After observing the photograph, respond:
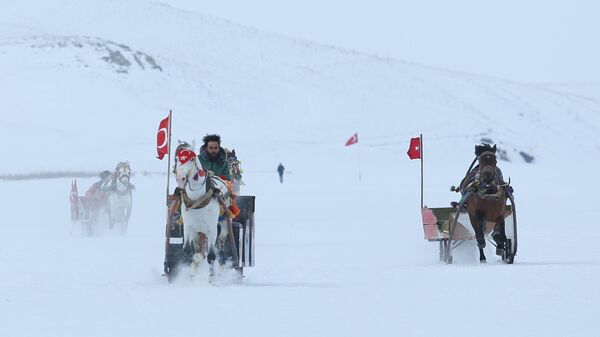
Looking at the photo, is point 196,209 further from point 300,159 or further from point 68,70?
point 68,70

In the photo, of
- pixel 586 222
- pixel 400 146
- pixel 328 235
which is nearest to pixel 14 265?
pixel 328 235

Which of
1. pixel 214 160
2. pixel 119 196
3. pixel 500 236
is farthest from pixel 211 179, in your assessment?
pixel 119 196

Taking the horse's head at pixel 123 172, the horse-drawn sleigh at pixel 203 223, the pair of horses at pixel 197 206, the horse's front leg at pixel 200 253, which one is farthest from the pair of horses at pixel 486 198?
the horse's head at pixel 123 172

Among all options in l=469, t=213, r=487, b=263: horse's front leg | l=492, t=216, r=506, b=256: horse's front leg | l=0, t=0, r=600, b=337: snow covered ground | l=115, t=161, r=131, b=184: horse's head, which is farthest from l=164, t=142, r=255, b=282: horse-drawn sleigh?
l=115, t=161, r=131, b=184: horse's head

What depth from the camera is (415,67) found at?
390 ft

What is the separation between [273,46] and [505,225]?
4062 inches

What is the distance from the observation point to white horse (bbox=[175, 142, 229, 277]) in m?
13.5

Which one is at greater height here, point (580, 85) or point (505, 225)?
point (580, 85)

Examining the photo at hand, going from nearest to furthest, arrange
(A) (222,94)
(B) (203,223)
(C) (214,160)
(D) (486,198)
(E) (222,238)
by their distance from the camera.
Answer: (B) (203,223) < (E) (222,238) < (C) (214,160) < (D) (486,198) < (A) (222,94)

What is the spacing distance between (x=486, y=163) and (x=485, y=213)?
27.2 inches

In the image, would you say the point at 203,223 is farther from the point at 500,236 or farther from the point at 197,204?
the point at 500,236

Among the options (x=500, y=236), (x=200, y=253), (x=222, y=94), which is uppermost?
(x=222, y=94)

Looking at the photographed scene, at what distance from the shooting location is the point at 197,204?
13.5 meters

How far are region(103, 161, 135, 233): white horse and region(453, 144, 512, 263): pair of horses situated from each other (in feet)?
34.4
